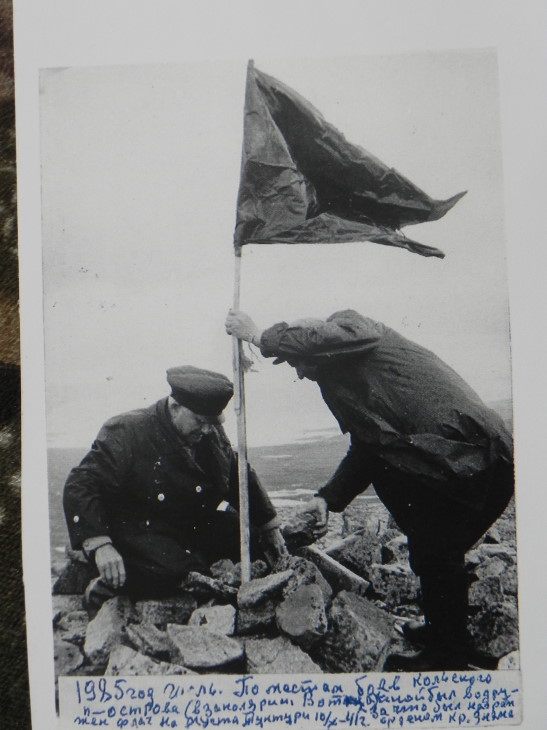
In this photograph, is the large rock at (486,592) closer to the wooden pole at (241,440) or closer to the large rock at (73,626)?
the wooden pole at (241,440)

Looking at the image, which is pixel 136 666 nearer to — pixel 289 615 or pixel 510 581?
pixel 289 615

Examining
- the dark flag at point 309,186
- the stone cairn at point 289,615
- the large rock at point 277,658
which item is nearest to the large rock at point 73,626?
the stone cairn at point 289,615

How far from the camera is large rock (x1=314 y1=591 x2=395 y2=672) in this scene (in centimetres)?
78

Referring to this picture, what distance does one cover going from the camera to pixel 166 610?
796 mm

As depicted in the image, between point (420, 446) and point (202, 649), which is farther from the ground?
point (420, 446)

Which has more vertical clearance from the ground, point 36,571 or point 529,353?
point 529,353

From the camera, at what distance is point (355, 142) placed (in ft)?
2.65

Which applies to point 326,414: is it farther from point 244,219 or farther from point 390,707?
point 390,707

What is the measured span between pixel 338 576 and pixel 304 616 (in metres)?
0.07

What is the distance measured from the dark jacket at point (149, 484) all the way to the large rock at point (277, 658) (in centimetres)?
16

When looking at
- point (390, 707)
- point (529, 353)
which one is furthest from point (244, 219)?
point (390, 707)

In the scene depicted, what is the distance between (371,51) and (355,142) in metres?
0.13

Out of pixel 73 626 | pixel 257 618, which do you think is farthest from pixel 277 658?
pixel 73 626

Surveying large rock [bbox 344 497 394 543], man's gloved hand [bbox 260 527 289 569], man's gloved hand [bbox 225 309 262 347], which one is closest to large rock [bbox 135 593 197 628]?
man's gloved hand [bbox 260 527 289 569]
